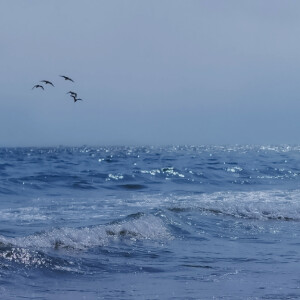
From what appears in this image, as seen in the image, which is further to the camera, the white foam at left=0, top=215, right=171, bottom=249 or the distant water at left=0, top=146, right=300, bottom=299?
the white foam at left=0, top=215, right=171, bottom=249

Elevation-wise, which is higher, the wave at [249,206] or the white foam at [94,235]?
the wave at [249,206]

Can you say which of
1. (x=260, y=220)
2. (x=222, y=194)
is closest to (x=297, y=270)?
(x=260, y=220)

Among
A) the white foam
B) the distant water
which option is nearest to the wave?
the distant water

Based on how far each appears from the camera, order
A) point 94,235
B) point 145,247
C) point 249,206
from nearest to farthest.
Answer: point 145,247 → point 94,235 → point 249,206

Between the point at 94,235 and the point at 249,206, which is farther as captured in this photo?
the point at 249,206

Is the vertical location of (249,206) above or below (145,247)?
above

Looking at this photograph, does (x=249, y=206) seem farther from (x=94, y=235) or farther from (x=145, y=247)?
(x=145, y=247)

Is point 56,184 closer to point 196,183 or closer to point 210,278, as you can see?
point 196,183

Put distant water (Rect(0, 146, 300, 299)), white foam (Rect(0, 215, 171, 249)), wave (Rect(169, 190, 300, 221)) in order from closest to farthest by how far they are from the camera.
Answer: distant water (Rect(0, 146, 300, 299)) < white foam (Rect(0, 215, 171, 249)) < wave (Rect(169, 190, 300, 221))

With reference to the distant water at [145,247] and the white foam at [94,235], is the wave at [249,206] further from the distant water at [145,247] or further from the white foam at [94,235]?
the white foam at [94,235]

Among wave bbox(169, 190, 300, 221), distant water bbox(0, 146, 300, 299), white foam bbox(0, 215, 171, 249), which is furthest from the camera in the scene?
wave bbox(169, 190, 300, 221)

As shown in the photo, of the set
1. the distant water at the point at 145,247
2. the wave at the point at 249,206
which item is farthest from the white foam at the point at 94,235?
the wave at the point at 249,206

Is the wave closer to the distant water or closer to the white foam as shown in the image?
the distant water

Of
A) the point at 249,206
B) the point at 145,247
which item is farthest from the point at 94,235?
the point at 249,206
